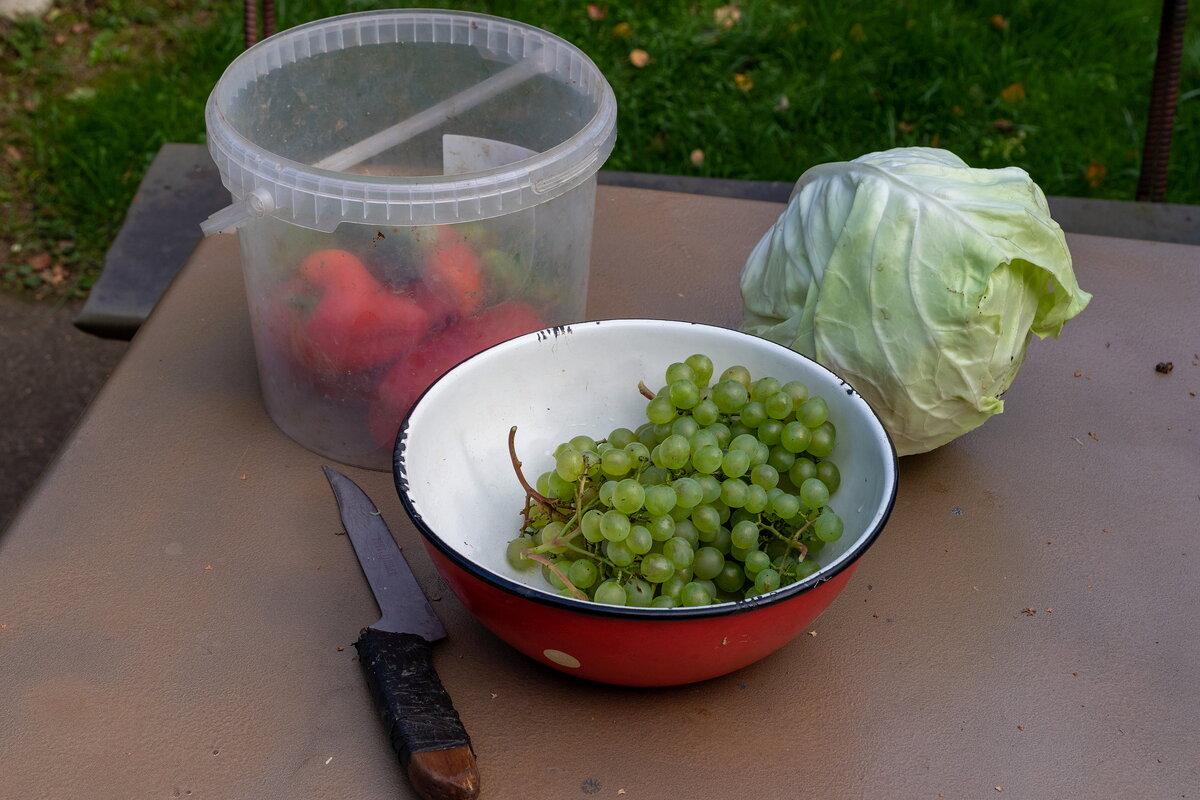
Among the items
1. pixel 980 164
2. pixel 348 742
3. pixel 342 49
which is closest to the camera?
pixel 348 742

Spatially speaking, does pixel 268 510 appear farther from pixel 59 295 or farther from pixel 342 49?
pixel 59 295

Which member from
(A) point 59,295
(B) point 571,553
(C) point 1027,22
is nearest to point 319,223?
(B) point 571,553

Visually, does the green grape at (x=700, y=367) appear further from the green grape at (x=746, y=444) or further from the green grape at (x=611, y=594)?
the green grape at (x=611, y=594)

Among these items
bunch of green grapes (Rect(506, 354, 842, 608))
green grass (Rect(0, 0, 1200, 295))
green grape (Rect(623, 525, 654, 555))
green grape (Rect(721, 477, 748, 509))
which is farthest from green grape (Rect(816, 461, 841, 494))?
green grass (Rect(0, 0, 1200, 295))

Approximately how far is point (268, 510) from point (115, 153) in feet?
6.38

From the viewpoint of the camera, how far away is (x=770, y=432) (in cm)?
103

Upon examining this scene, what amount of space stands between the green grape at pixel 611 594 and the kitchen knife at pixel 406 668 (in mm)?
150

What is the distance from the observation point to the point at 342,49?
4.26ft

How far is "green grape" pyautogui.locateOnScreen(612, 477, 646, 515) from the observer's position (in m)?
0.90

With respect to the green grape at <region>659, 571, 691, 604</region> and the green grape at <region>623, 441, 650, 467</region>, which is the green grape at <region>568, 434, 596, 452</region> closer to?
the green grape at <region>623, 441, 650, 467</region>

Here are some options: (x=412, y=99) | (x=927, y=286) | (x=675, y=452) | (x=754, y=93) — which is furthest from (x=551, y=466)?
(x=754, y=93)

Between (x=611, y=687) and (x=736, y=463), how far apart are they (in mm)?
221

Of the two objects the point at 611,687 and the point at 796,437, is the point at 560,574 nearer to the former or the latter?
the point at 611,687

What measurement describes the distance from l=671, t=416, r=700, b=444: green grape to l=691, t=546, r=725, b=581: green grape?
107mm
